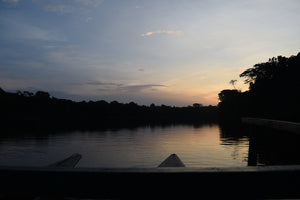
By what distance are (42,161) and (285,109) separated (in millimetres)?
50020

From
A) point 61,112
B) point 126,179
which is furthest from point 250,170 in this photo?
point 61,112

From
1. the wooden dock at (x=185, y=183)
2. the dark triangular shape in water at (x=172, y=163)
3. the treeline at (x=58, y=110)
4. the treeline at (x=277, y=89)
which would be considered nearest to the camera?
the wooden dock at (x=185, y=183)

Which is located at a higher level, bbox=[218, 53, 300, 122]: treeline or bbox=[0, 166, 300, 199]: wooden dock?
bbox=[218, 53, 300, 122]: treeline

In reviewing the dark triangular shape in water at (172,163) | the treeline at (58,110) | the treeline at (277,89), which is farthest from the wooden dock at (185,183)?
the treeline at (58,110)

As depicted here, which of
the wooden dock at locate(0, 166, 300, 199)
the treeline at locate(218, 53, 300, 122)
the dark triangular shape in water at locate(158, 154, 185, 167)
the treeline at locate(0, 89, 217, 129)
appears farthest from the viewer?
the treeline at locate(0, 89, 217, 129)

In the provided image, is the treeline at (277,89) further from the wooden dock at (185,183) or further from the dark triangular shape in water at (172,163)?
the wooden dock at (185,183)

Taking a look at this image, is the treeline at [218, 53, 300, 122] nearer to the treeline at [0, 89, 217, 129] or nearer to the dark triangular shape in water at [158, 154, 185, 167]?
the dark triangular shape in water at [158, 154, 185, 167]

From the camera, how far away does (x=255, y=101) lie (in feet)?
197

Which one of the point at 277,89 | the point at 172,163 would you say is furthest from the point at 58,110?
the point at 172,163

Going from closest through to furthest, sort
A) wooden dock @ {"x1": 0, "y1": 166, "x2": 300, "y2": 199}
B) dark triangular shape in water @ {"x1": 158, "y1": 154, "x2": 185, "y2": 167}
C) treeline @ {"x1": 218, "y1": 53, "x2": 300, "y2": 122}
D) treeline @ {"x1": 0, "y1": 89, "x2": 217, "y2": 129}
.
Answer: wooden dock @ {"x1": 0, "y1": 166, "x2": 300, "y2": 199} < dark triangular shape in water @ {"x1": 158, "y1": 154, "x2": 185, "y2": 167} < treeline @ {"x1": 218, "y1": 53, "x2": 300, "y2": 122} < treeline @ {"x1": 0, "y1": 89, "x2": 217, "y2": 129}

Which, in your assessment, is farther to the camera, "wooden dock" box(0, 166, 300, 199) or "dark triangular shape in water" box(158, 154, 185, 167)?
"dark triangular shape in water" box(158, 154, 185, 167)

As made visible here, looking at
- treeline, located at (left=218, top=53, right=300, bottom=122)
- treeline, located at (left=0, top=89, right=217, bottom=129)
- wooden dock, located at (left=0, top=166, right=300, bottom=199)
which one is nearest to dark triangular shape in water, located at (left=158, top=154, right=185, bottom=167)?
wooden dock, located at (left=0, top=166, right=300, bottom=199)

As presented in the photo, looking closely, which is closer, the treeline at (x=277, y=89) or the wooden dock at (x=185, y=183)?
the wooden dock at (x=185, y=183)

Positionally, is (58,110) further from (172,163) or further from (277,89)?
(172,163)
